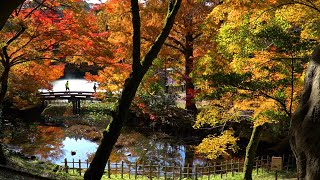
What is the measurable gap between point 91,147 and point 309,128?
55.8 feet

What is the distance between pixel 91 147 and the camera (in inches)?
805

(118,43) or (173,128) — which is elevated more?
(118,43)

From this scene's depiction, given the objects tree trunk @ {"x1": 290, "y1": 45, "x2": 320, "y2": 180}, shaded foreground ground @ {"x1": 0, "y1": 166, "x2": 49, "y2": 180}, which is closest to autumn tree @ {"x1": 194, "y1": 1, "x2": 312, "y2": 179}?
tree trunk @ {"x1": 290, "y1": 45, "x2": 320, "y2": 180}

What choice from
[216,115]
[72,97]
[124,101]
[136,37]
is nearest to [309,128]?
[124,101]

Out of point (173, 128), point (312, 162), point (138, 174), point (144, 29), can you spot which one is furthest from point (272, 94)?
point (173, 128)

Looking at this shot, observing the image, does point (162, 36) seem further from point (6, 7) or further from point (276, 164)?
point (276, 164)

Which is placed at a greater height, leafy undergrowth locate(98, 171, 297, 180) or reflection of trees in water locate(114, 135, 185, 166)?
reflection of trees in water locate(114, 135, 185, 166)

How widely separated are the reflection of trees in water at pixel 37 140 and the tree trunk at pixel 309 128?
50.9 feet

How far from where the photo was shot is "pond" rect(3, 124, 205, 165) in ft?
58.6

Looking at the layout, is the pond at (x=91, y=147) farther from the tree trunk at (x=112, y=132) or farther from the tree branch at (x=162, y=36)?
the tree branch at (x=162, y=36)

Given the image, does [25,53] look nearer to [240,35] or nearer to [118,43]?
[118,43]

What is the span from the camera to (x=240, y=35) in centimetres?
930

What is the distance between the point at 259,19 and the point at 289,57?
1446 millimetres

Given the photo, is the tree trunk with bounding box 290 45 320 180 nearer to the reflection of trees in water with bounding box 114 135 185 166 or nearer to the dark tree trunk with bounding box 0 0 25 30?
the dark tree trunk with bounding box 0 0 25 30
